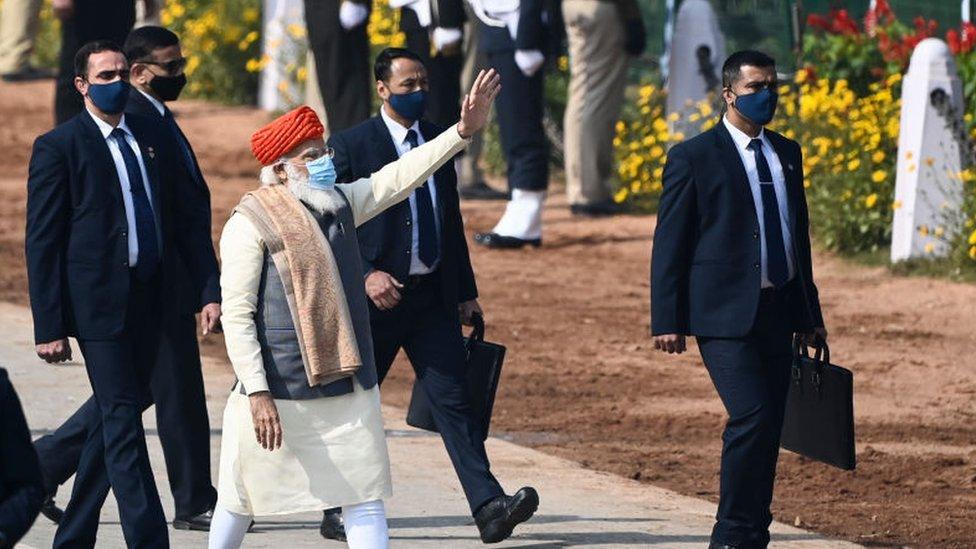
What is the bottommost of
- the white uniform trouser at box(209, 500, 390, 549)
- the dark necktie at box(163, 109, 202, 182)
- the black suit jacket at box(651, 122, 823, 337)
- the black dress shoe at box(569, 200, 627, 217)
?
the black dress shoe at box(569, 200, 627, 217)

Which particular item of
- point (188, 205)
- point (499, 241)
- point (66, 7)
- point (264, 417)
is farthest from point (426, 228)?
point (499, 241)

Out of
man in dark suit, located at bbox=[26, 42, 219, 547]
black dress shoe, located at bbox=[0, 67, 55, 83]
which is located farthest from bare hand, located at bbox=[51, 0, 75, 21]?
black dress shoe, located at bbox=[0, 67, 55, 83]

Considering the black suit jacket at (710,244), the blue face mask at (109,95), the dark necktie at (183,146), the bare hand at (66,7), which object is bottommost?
the black suit jacket at (710,244)

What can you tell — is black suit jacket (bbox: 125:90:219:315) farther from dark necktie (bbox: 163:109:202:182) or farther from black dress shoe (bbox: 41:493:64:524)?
Result: black dress shoe (bbox: 41:493:64:524)

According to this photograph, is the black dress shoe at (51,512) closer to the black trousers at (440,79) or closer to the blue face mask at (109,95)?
the blue face mask at (109,95)

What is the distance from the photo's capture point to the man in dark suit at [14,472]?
15.1 feet

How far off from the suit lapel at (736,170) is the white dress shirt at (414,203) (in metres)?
1.10

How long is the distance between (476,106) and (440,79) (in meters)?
8.39

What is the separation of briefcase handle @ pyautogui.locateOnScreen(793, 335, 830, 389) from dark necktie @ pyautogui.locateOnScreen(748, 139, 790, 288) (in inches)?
10.8

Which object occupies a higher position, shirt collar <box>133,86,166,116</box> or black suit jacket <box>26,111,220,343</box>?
shirt collar <box>133,86,166,116</box>

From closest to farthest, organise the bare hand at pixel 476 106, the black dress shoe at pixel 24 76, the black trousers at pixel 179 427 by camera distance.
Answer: the bare hand at pixel 476 106 < the black trousers at pixel 179 427 < the black dress shoe at pixel 24 76

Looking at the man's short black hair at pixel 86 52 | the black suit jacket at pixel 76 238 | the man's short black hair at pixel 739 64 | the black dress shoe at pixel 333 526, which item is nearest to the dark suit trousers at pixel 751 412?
the man's short black hair at pixel 739 64

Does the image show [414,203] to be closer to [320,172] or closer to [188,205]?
[188,205]

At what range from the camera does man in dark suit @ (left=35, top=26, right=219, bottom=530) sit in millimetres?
7738
